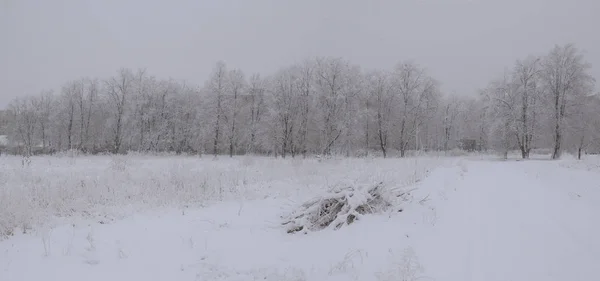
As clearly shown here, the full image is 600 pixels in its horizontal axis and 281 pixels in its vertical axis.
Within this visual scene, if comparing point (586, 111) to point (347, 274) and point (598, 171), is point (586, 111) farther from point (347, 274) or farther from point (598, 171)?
point (347, 274)

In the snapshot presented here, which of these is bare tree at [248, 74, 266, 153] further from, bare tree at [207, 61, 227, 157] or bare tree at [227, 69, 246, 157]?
bare tree at [207, 61, 227, 157]

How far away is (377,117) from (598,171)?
24861 mm

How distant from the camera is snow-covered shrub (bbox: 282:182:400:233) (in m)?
6.45

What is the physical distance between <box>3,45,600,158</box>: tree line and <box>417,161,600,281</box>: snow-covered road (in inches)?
940

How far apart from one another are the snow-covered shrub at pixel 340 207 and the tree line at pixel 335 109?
81.5ft

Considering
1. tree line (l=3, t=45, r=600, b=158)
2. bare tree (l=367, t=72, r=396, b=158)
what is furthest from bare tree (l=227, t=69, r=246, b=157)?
bare tree (l=367, t=72, r=396, b=158)

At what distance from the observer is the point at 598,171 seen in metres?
16.7

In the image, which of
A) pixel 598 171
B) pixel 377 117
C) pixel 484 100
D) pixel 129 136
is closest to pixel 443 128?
pixel 484 100

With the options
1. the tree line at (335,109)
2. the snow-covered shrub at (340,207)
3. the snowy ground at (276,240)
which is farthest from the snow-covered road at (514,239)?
the tree line at (335,109)

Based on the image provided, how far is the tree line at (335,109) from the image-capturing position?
111ft

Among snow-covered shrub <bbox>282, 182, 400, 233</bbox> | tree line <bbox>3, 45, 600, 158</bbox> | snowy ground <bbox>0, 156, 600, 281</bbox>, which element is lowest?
snowy ground <bbox>0, 156, 600, 281</bbox>

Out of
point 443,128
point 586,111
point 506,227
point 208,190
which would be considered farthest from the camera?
point 443,128

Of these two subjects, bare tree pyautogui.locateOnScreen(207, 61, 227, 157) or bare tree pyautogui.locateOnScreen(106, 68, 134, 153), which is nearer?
bare tree pyautogui.locateOnScreen(207, 61, 227, 157)

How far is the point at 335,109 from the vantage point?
121 feet
